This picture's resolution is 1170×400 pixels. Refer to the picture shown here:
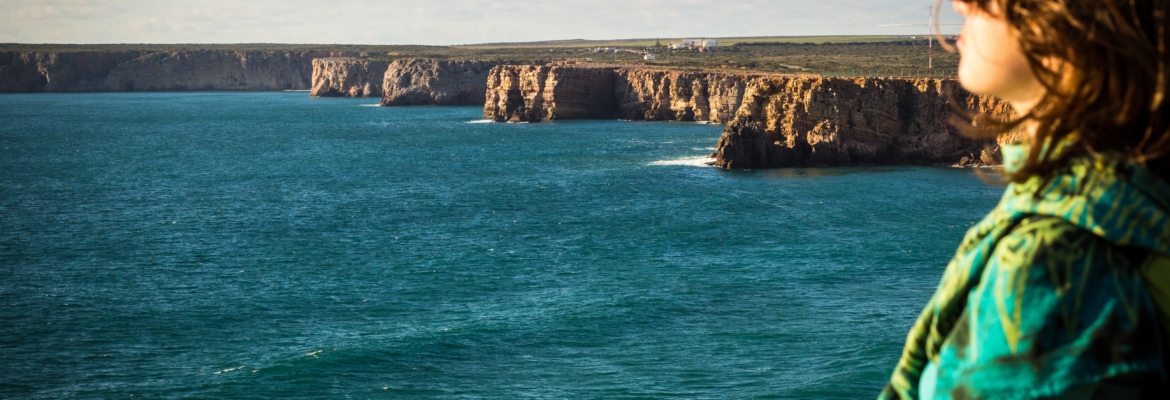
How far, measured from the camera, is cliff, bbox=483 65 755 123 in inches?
4266

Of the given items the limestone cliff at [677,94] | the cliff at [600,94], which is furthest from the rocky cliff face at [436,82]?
the limestone cliff at [677,94]

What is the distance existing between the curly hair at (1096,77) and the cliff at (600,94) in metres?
104

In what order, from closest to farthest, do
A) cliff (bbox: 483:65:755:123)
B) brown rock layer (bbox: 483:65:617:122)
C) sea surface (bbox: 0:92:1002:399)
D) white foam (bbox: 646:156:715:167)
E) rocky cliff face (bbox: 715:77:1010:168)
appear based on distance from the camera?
sea surface (bbox: 0:92:1002:399) → rocky cliff face (bbox: 715:77:1010:168) → white foam (bbox: 646:156:715:167) → cliff (bbox: 483:65:755:123) → brown rock layer (bbox: 483:65:617:122)

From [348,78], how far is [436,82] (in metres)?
41.4

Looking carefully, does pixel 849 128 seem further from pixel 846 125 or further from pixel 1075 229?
pixel 1075 229

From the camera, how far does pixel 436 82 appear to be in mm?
156875

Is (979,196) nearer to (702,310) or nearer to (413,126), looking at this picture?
(702,310)

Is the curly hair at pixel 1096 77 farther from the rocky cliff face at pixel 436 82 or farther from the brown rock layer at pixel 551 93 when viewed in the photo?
the rocky cliff face at pixel 436 82

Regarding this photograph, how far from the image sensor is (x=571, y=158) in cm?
7762

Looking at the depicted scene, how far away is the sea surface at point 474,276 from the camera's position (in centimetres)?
2725

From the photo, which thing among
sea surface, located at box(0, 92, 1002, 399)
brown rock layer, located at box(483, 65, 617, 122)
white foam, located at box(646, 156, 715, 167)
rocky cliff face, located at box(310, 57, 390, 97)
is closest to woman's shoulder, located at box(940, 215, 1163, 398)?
sea surface, located at box(0, 92, 1002, 399)

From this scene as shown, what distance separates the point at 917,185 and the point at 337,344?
39.4m

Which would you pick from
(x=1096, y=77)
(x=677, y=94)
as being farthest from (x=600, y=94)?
(x=1096, y=77)

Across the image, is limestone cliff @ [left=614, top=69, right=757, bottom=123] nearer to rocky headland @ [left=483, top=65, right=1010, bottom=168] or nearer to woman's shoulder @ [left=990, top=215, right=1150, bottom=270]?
rocky headland @ [left=483, top=65, right=1010, bottom=168]
